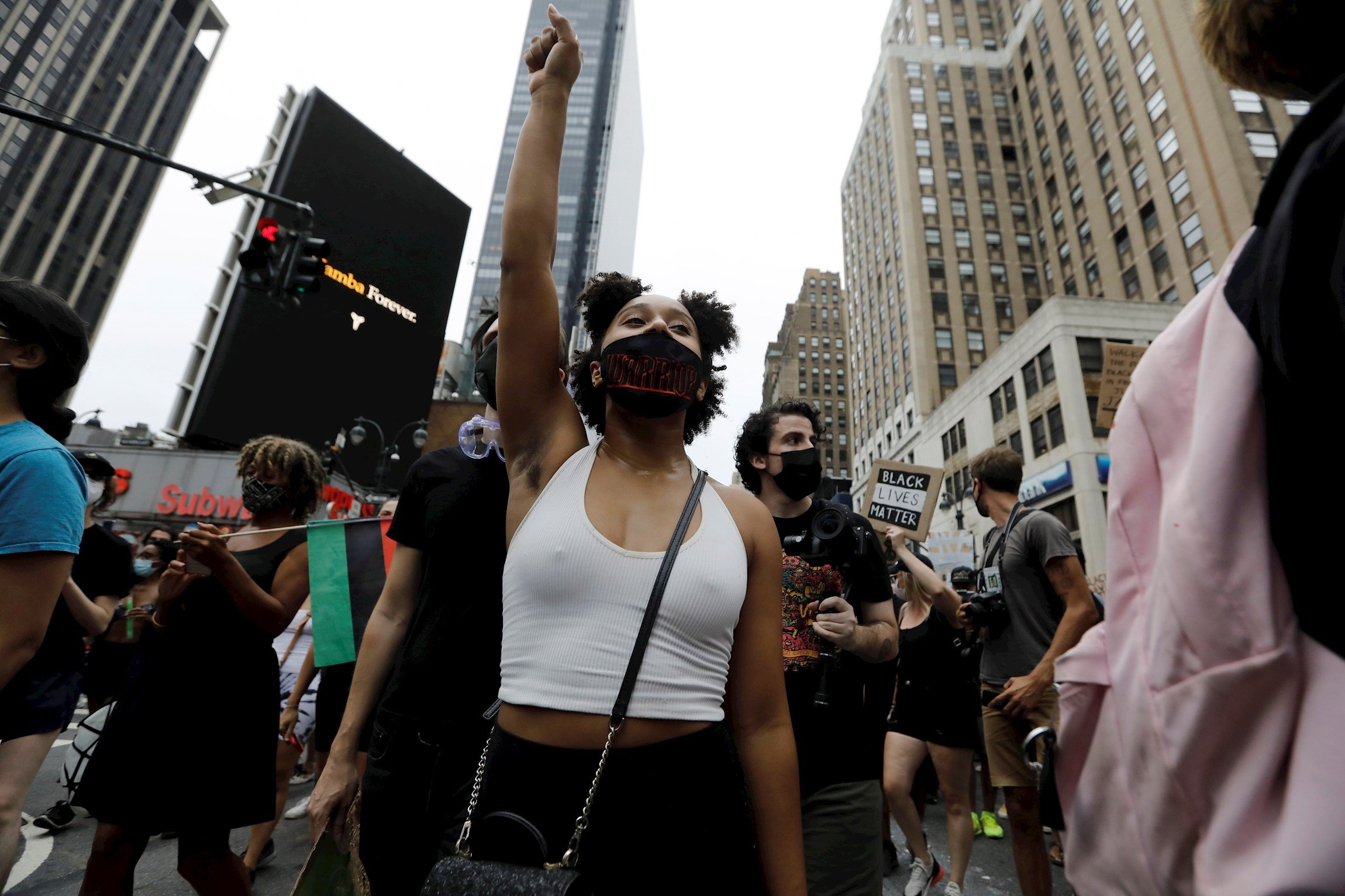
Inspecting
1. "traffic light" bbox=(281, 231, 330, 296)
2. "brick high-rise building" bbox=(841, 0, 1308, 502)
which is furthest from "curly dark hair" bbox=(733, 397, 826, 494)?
"brick high-rise building" bbox=(841, 0, 1308, 502)

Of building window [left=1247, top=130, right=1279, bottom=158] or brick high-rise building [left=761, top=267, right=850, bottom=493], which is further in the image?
brick high-rise building [left=761, top=267, right=850, bottom=493]

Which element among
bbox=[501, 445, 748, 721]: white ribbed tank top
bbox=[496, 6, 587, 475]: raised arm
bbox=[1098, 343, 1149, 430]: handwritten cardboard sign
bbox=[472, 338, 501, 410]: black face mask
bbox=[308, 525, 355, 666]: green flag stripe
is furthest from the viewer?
bbox=[1098, 343, 1149, 430]: handwritten cardboard sign

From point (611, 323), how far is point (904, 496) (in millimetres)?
4610

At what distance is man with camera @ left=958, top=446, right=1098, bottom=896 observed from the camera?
10.5ft

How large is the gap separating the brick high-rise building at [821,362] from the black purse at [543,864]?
85757 mm

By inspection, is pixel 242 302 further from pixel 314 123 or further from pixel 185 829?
pixel 185 829

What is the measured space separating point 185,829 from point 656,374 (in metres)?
2.39

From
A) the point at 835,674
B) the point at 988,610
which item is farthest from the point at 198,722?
the point at 988,610

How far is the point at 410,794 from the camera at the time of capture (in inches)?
85.1

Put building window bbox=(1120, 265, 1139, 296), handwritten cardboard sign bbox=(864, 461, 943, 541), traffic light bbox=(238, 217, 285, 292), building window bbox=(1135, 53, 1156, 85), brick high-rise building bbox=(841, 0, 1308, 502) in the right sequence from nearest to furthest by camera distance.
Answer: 1. handwritten cardboard sign bbox=(864, 461, 943, 541)
2. traffic light bbox=(238, 217, 285, 292)
3. brick high-rise building bbox=(841, 0, 1308, 502)
4. building window bbox=(1135, 53, 1156, 85)
5. building window bbox=(1120, 265, 1139, 296)

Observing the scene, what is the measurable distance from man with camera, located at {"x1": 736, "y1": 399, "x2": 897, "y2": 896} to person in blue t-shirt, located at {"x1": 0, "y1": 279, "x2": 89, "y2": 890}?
7.47 feet

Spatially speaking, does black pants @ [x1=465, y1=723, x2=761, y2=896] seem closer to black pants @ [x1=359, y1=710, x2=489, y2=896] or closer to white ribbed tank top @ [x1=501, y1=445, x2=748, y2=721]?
white ribbed tank top @ [x1=501, y1=445, x2=748, y2=721]

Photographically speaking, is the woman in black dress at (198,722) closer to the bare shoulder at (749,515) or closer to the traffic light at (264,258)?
the bare shoulder at (749,515)

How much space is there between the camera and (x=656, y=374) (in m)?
1.74
